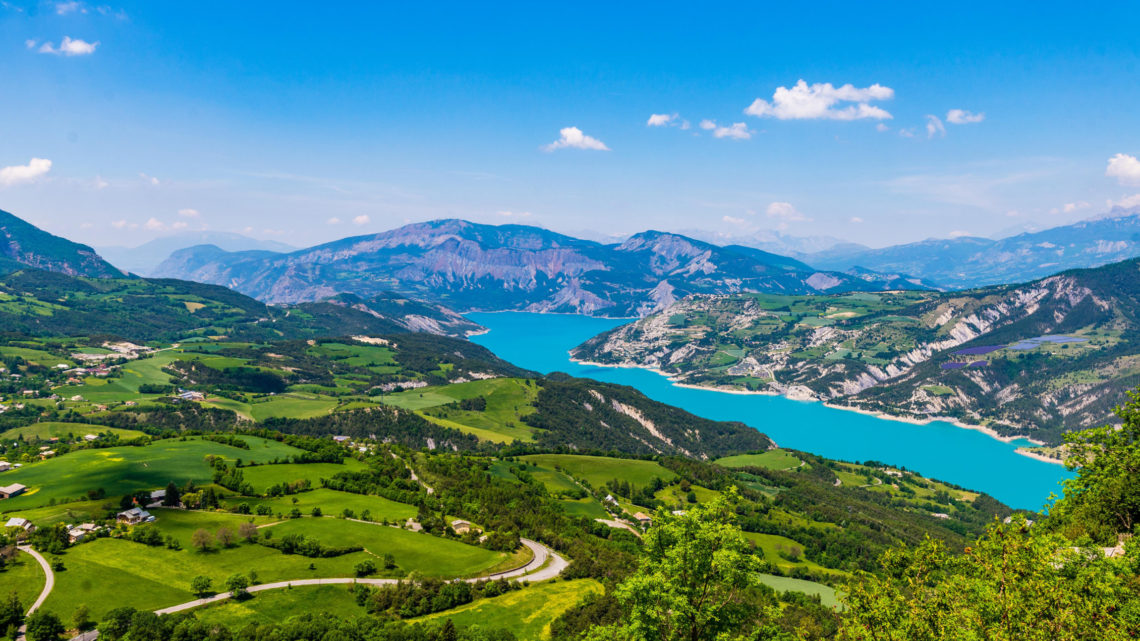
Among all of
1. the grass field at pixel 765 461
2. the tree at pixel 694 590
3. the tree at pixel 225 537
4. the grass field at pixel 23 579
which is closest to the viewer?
the tree at pixel 694 590

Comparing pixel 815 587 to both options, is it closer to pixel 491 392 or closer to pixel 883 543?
pixel 883 543

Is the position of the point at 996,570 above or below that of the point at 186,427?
above

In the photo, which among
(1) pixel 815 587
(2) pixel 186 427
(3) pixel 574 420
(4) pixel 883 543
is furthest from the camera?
(3) pixel 574 420

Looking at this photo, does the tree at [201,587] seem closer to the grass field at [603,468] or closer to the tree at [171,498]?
the tree at [171,498]

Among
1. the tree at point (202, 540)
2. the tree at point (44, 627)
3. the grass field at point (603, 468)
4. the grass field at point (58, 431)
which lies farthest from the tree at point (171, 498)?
the grass field at point (603, 468)

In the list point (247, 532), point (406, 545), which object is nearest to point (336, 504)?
point (247, 532)

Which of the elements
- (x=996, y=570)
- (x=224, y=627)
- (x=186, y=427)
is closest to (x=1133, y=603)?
(x=996, y=570)
